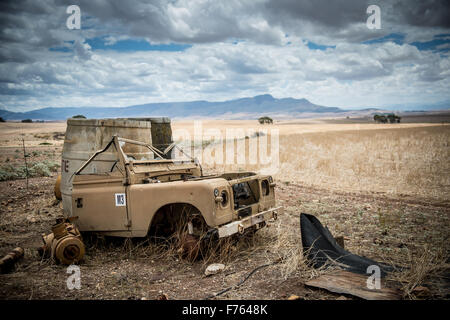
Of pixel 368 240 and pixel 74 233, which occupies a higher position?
pixel 74 233

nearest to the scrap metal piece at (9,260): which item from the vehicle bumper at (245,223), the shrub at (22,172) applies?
the vehicle bumper at (245,223)

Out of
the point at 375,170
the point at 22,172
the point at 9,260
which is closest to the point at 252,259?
the point at 9,260

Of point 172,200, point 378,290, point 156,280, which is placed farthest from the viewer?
point 172,200

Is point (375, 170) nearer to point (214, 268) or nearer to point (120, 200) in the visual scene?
point (214, 268)

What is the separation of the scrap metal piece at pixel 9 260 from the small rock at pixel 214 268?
2853 millimetres

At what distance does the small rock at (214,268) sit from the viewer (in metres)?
4.64

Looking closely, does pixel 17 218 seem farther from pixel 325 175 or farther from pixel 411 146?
pixel 411 146

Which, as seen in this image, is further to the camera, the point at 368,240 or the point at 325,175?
the point at 325,175

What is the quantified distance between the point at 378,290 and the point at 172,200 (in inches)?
112

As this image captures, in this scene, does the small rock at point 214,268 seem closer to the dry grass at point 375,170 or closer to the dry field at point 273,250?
the dry field at point 273,250

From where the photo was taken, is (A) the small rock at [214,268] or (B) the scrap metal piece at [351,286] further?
(A) the small rock at [214,268]

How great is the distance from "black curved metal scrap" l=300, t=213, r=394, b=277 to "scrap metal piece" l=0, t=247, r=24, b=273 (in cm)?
423
